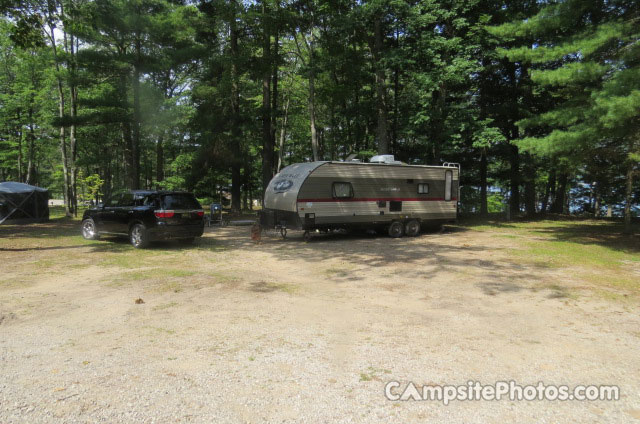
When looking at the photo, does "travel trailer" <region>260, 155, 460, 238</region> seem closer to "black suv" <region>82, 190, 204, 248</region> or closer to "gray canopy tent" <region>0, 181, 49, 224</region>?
"black suv" <region>82, 190, 204, 248</region>

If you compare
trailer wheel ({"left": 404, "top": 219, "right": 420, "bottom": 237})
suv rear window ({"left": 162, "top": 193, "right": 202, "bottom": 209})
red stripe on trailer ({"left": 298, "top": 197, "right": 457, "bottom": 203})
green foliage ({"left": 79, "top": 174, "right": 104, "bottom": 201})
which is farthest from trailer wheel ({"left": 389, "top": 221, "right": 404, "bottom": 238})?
green foliage ({"left": 79, "top": 174, "right": 104, "bottom": 201})

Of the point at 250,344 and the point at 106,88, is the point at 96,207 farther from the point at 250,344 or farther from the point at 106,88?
the point at 106,88

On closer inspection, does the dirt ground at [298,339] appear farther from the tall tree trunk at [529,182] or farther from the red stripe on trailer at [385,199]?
the tall tree trunk at [529,182]

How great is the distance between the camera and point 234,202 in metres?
24.4

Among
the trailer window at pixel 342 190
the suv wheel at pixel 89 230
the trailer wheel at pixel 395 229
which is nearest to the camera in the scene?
the suv wheel at pixel 89 230

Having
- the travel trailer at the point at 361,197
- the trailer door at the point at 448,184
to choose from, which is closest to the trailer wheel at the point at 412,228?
the travel trailer at the point at 361,197

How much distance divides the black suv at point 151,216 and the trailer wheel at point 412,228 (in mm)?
8405

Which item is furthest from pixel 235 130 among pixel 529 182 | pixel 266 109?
pixel 529 182

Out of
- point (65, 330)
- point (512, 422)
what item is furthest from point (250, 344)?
point (512, 422)

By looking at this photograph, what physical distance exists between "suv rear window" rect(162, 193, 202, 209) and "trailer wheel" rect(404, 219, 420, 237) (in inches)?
337

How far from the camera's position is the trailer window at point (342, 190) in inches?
532

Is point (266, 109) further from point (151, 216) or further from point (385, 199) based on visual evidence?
point (151, 216)

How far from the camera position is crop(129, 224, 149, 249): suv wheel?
35.8 ft

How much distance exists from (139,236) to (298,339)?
8526 mm
